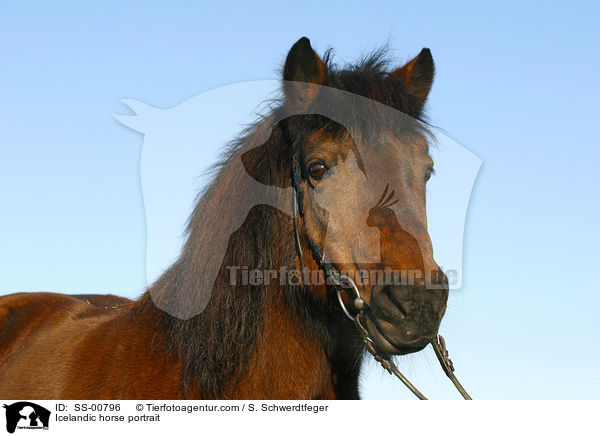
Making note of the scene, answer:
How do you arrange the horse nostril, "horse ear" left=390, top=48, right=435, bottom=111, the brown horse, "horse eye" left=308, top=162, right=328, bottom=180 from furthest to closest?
"horse ear" left=390, top=48, right=435, bottom=111 → "horse eye" left=308, top=162, right=328, bottom=180 → the brown horse → the horse nostril

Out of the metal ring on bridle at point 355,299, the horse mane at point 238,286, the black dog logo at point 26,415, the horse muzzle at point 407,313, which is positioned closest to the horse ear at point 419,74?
the horse mane at point 238,286

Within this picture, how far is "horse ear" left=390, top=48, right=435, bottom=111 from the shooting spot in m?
4.48

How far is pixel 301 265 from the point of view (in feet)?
12.0

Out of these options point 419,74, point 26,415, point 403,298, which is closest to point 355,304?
point 403,298

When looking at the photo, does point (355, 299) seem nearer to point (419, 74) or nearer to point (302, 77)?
point (302, 77)

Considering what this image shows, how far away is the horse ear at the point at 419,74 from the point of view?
14.7 ft

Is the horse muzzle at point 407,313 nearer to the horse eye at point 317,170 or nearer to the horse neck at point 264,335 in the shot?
the horse neck at point 264,335

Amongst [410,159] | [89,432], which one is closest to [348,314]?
[410,159]

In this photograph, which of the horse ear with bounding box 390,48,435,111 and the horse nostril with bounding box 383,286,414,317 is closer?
the horse nostril with bounding box 383,286,414,317

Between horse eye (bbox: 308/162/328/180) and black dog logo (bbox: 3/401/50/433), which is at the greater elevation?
horse eye (bbox: 308/162/328/180)

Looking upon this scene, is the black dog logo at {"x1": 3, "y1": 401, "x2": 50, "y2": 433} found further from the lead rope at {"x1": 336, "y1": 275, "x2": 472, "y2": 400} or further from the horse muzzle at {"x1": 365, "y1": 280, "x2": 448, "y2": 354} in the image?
the horse muzzle at {"x1": 365, "y1": 280, "x2": 448, "y2": 354}

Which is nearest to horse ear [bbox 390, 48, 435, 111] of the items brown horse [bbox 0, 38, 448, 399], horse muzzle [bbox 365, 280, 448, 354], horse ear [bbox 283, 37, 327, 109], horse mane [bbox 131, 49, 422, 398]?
brown horse [bbox 0, 38, 448, 399]

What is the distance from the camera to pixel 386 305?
3.28 metres

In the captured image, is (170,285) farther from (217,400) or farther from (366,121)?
(366,121)
